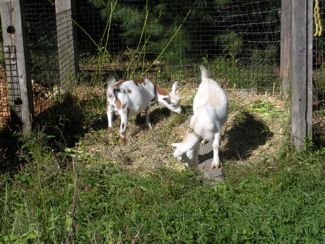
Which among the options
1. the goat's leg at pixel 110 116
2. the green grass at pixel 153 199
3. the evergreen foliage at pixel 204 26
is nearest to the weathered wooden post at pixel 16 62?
the green grass at pixel 153 199

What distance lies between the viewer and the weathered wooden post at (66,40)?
357 inches

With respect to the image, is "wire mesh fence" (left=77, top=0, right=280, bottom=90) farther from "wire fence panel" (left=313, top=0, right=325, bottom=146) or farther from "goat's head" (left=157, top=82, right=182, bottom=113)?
Answer: "goat's head" (left=157, top=82, right=182, bottom=113)

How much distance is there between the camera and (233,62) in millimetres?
9859

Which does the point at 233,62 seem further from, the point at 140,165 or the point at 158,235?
the point at 158,235

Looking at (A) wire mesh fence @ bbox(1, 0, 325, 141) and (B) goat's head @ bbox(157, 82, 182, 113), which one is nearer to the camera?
(B) goat's head @ bbox(157, 82, 182, 113)

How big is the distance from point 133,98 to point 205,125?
131cm

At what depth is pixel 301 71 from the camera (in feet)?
19.9

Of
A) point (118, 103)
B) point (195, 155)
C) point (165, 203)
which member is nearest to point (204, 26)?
point (118, 103)

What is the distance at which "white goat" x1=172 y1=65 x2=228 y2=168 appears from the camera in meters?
6.13

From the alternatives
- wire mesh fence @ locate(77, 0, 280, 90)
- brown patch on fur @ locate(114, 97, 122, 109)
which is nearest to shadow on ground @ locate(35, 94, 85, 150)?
brown patch on fur @ locate(114, 97, 122, 109)

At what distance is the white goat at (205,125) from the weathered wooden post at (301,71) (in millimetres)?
822

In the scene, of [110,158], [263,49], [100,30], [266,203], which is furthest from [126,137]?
[100,30]

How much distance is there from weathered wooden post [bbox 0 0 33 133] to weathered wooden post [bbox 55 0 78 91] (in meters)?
2.25

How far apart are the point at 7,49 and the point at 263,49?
5106 millimetres
